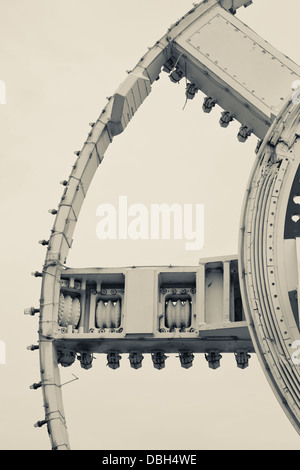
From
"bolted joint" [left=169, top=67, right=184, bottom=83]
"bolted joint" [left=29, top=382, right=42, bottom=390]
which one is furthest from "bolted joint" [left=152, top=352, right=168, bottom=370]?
"bolted joint" [left=169, top=67, right=184, bottom=83]

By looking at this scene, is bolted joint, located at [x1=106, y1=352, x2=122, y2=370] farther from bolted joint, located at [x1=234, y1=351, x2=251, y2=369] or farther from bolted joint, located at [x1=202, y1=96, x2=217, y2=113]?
bolted joint, located at [x1=202, y1=96, x2=217, y2=113]

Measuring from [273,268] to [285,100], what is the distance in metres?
7.44

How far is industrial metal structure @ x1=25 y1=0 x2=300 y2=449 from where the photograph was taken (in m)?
29.8

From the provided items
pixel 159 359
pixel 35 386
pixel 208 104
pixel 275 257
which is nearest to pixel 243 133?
pixel 208 104

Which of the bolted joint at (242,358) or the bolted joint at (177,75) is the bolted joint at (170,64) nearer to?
the bolted joint at (177,75)

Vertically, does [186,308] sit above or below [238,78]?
below

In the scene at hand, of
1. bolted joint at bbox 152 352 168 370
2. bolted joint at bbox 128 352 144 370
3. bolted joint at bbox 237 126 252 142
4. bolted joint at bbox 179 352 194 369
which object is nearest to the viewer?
bolted joint at bbox 179 352 194 369

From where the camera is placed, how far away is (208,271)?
111 feet

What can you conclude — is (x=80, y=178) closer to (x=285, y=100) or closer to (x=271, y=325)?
(x=285, y=100)

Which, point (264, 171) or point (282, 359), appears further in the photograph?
point (264, 171)

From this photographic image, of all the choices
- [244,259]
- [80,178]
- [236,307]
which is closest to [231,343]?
[236,307]

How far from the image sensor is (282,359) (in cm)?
2886

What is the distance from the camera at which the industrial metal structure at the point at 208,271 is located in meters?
29.8

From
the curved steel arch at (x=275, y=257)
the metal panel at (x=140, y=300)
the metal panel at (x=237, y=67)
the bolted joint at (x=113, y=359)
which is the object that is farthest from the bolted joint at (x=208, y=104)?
the bolted joint at (x=113, y=359)
